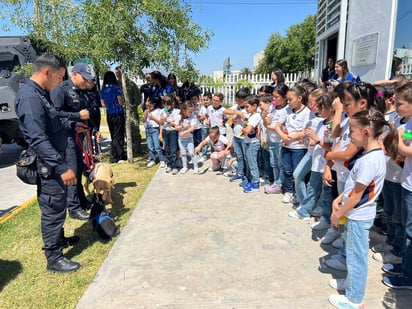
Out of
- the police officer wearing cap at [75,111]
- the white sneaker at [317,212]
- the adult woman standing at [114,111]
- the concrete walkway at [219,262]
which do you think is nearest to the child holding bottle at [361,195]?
the concrete walkway at [219,262]

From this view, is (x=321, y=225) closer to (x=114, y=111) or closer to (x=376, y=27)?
(x=376, y=27)

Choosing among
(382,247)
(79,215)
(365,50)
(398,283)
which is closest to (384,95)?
(382,247)

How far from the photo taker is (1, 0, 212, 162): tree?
5.74 metres

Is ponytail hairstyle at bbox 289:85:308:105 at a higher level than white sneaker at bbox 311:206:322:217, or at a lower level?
higher

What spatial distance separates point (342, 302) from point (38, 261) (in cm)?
301

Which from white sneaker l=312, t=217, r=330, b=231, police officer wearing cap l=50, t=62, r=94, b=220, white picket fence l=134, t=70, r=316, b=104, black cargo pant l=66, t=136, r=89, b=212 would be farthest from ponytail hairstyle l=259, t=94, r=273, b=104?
white picket fence l=134, t=70, r=316, b=104

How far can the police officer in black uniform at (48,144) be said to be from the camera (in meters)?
2.89

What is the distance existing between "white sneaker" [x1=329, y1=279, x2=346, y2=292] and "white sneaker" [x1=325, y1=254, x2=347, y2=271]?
0.68 feet

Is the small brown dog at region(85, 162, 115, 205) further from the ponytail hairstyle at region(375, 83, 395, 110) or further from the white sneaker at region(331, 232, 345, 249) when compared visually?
the ponytail hairstyle at region(375, 83, 395, 110)

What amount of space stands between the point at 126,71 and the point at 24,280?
14.2ft

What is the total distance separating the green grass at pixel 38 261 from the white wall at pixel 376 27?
4941mm

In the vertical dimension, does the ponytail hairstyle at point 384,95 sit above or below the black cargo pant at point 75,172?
above

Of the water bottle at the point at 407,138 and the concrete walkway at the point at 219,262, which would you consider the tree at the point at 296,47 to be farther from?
the water bottle at the point at 407,138

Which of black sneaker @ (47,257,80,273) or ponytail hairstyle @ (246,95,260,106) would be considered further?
ponytail hairstyle @ (246,95,260,106)
